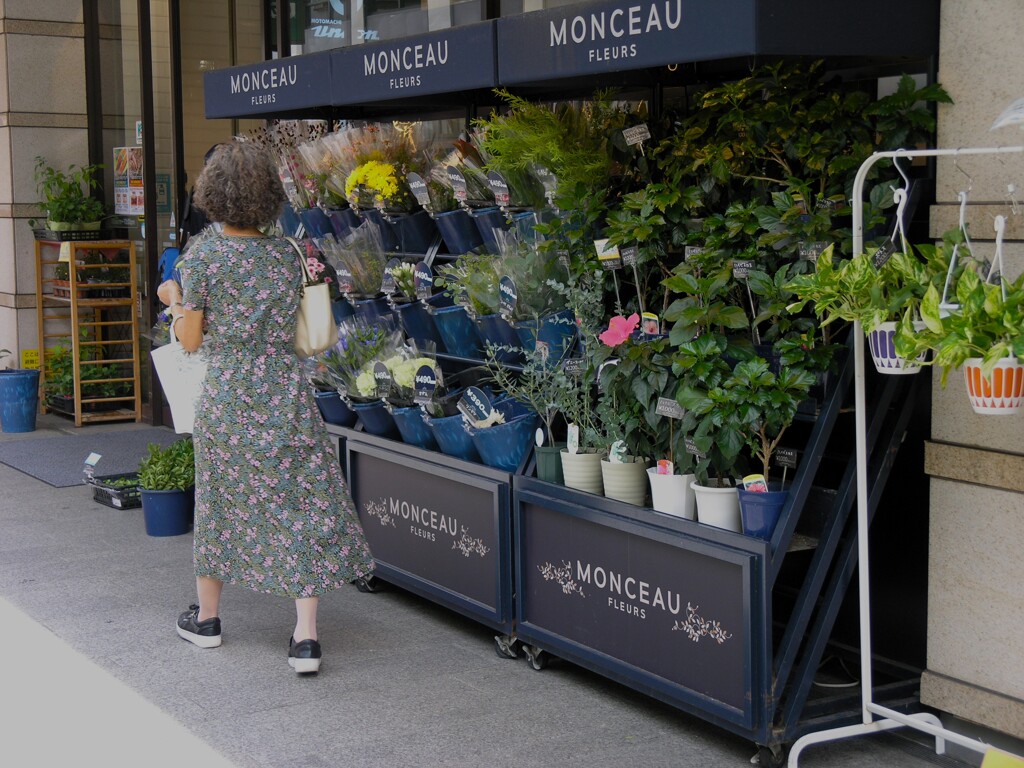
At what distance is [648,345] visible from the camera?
4.04m

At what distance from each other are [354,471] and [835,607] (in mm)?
2339

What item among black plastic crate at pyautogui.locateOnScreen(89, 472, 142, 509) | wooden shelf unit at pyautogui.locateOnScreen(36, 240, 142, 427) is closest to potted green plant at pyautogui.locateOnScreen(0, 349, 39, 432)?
wooden shelf unit at pyautogui.locateOnScreen(36, 240, 142, 427)

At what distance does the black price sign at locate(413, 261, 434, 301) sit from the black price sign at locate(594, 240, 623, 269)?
3.45ft

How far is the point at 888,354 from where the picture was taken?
10.9 ft

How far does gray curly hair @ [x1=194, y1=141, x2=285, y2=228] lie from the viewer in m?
4.43

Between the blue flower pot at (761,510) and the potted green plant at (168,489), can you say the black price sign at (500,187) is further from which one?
the potted green plant at (168,489)

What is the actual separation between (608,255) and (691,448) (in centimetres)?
72

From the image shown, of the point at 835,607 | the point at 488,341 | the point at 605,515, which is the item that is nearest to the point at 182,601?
the point at 488,341

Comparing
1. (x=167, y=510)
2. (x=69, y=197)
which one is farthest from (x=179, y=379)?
(x=69, y=197)

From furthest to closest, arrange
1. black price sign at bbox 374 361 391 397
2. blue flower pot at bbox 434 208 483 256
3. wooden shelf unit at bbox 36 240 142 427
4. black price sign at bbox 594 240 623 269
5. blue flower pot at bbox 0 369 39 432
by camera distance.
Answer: wooden shelf unit at bbox 36 240 142 427, blue flower pot at bbox 0 369 39 432, blue flower pot at bbox 434 208 483 256, black price sign at bbox 374 361 391 397, black price sign at bbox 594 240 623 269

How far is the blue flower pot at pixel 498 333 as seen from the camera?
15.7 ft

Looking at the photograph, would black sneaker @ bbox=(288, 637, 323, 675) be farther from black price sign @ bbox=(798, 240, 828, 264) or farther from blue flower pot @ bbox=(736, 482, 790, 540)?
black price sign @ bbox=(798, 240, 828, 264)

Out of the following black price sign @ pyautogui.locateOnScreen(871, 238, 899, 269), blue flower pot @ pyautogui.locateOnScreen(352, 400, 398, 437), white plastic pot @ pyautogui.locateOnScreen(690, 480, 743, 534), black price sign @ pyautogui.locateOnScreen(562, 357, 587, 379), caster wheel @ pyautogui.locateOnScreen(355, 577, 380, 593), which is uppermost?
black price sign @ pyautogui.locateOnScreen(871, 238, 899, 269)

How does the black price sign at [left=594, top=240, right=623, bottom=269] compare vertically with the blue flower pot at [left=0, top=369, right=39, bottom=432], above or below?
above
